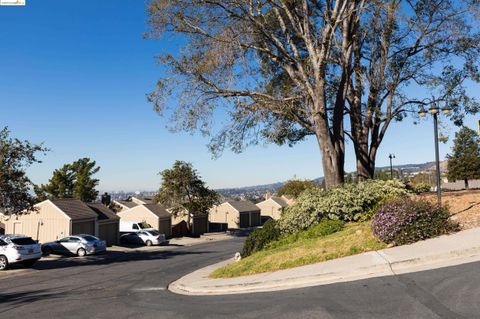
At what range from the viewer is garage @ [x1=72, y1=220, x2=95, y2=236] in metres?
36.8

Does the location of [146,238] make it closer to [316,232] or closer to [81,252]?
[81,252]

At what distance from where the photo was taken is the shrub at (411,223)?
11.4 metres

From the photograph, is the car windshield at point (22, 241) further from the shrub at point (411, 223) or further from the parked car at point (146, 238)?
the shrub at point (411, 223)

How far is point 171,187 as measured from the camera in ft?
165

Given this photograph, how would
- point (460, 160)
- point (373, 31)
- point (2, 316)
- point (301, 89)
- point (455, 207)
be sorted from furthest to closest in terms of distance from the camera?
point (460, 160) < point (373, 31) < point (301, 89) < point (455, 207) < point (2, 316)

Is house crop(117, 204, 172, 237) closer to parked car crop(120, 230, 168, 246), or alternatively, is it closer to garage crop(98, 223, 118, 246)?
parked car crop(120, 230, 168, 246)

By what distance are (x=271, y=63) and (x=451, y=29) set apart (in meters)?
8.30

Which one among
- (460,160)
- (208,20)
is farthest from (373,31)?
(460,160)

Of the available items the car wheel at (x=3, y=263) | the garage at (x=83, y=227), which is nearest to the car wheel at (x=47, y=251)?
the garage at (x=83, y=227)

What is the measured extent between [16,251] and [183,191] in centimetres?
2872

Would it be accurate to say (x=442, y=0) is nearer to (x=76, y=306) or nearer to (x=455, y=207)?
(x=455, y=207)

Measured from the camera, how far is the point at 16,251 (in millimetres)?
22875

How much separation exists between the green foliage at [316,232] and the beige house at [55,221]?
2486cm

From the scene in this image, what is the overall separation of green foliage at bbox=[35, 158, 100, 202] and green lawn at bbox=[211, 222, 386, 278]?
47221 millimetres
